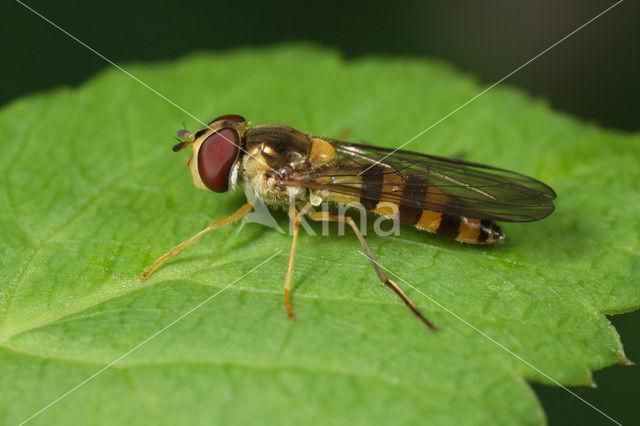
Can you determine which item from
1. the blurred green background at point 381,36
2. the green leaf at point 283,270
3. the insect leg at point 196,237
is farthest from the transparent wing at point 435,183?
the blurred green background at point 381,36

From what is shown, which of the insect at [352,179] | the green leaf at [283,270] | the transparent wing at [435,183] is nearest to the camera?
the green leaf at [283,270]

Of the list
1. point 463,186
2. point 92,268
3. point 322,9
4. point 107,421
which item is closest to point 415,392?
point 107,421

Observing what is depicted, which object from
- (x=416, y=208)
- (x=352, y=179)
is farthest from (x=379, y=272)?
A: (x=352, y=179)

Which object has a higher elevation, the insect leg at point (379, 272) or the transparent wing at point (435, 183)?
the transparent wing at point (435, 183)

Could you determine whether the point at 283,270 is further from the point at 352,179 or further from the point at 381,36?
the point at 381,36

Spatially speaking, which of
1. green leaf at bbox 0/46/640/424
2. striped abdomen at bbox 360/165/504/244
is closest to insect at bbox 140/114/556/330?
striped abdomen at bbox 360/165/504/244

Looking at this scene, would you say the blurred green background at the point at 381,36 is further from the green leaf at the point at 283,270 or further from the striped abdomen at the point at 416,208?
the striped abdomen at the point at 416,208

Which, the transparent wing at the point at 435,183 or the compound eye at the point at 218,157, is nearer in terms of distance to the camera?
the transparent wing at the point at 435,183
